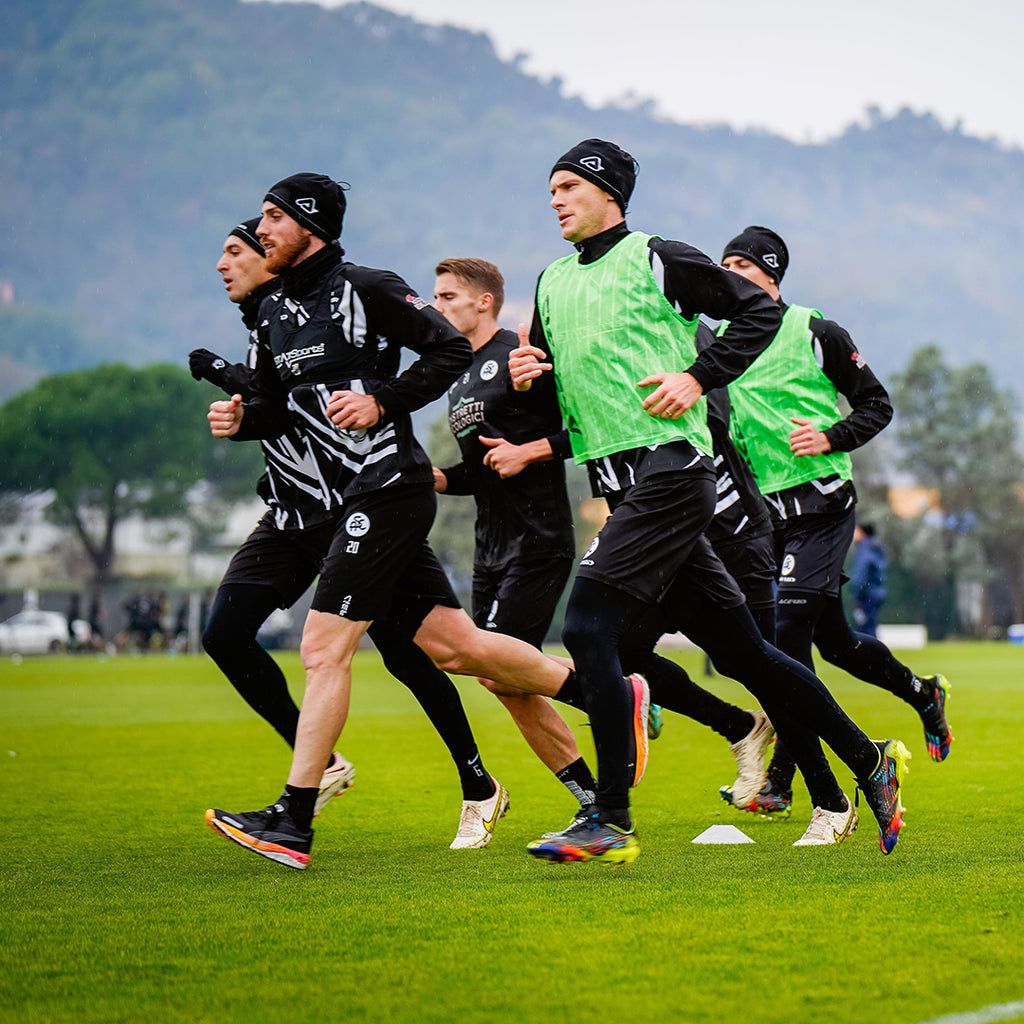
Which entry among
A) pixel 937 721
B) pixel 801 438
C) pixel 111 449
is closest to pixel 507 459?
pixel 801 438

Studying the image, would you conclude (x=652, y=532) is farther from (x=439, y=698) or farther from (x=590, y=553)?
(x=439, y=698)

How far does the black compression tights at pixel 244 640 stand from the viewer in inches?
230

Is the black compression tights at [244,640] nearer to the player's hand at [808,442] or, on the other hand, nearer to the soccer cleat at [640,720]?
the soccer cleat at [640,720]

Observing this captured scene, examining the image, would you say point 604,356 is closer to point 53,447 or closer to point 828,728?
point 828,728

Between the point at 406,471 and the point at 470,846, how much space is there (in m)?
A: 1.54

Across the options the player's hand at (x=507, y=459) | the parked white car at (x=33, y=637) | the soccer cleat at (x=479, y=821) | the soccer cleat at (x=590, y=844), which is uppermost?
the player's hand at (x=507, y=459)

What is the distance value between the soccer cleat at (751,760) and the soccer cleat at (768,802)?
0.03 metres

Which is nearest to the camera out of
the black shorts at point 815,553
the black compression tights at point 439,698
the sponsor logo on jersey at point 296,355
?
the sponsor logo on jersey at point 296,355

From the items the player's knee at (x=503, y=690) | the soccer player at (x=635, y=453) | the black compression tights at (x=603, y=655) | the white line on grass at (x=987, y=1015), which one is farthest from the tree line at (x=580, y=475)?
the white line on grass at (x=987, y=1015)

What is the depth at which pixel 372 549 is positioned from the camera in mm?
5152

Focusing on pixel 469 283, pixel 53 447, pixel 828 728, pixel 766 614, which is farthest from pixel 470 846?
pixel 53 447

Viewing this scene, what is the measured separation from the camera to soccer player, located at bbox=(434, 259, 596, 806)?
6090mm

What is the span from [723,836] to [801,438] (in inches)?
75.3

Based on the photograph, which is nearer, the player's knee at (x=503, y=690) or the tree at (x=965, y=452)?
the player's knee at (x=503, y=690)
